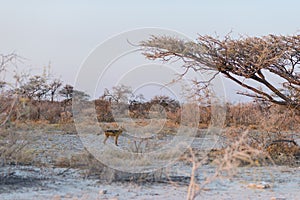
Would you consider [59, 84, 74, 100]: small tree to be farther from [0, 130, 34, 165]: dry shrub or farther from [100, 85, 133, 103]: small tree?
[0, 130, 34, 165]: dry shrub

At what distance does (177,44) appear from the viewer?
9.87 meters

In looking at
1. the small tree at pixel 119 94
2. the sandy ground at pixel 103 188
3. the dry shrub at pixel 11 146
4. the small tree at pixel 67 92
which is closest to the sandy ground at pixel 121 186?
the sandy ground at pixel 103 188

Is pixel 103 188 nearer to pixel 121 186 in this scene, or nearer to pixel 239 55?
pixel 121 186

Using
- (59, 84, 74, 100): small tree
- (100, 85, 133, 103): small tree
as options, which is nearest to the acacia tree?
(100, 85, 133, 103): small tree

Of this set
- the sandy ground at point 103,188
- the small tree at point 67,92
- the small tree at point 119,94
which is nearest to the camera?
the sandy ground at point 103,188

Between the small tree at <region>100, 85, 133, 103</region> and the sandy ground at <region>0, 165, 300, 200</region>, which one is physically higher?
the small tree at <region>100, 85, 133, 103</region>

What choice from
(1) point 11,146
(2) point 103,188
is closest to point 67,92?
(1) point 11,146

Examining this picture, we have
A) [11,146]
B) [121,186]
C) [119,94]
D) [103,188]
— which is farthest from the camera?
[119,94]

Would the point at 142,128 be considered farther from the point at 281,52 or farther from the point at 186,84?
the point at 281,52

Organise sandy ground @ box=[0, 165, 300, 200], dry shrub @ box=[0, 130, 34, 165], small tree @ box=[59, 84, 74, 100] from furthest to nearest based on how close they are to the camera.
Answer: small tree @ box=[59, 84, 74, 100] < dry shrub @ box=[0, 130, 34, 165] < sandy ground @ box=[0, 165, 300, 200]

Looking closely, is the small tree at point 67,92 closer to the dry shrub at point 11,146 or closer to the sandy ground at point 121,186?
the sandy ground at point 121,186

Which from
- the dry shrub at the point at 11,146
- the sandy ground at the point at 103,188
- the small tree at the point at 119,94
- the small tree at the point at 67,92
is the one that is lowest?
the sandy ground at the point at 103,188

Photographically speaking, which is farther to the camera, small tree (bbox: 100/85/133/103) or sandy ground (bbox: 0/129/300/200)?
small tree (bbox: 100/85/133/103)

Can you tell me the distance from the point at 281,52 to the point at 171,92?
91.9 inches
